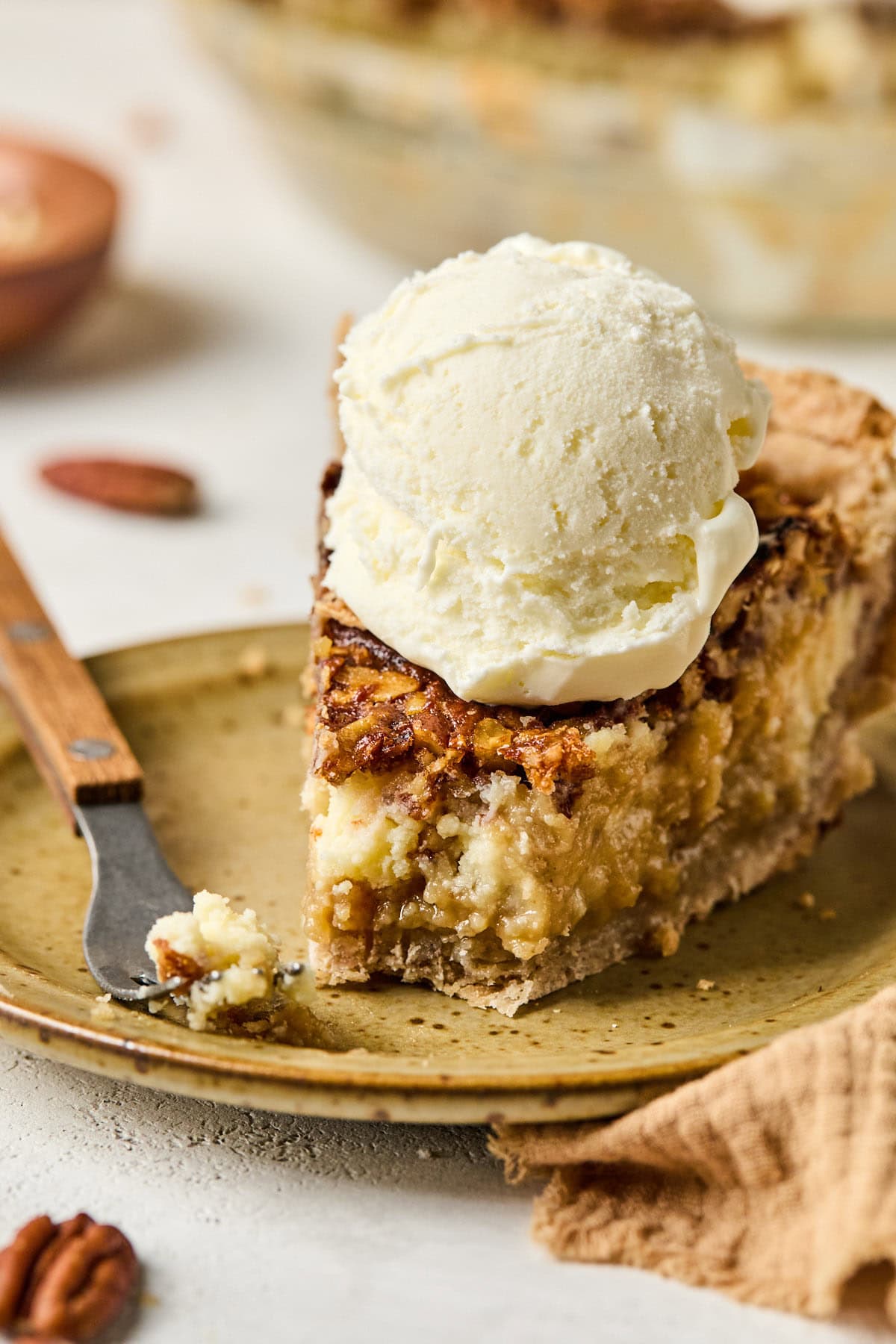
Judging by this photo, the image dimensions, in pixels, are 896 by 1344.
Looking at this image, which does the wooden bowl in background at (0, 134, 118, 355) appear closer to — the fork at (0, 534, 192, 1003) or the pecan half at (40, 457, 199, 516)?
the pecan half at (40, 457, 199, 516)

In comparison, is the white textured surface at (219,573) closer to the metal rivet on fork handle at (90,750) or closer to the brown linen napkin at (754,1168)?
the brown linen napkin at (754,1168)

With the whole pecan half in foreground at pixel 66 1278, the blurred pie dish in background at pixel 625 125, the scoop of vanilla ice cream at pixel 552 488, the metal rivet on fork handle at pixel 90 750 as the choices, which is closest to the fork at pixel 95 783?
the metal rivet on fork handle at pixel 90 750

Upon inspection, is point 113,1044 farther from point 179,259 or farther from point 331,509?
point 179,259

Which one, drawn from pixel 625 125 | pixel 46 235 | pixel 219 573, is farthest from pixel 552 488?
pixel 46 235

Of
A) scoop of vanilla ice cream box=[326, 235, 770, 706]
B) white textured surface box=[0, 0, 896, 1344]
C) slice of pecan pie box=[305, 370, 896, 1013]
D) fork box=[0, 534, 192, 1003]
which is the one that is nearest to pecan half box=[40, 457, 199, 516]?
white textured surface box=[0, 0, 896, 1344]

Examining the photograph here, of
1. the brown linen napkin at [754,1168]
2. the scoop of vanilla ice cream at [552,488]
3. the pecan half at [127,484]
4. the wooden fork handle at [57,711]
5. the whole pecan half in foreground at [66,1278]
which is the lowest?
the pecan half at [127,484]

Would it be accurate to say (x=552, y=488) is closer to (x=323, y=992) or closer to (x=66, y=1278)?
(x=323, y=992)

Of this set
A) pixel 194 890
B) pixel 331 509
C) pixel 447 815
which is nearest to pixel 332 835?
pixel 447 815
